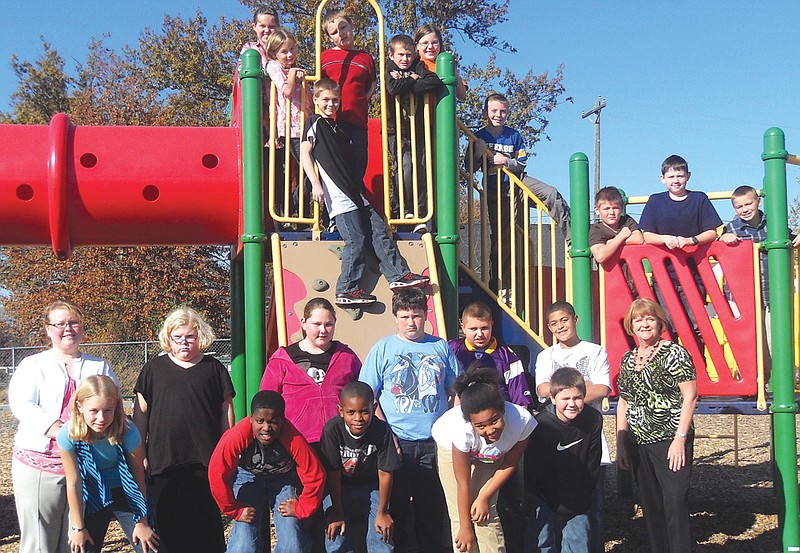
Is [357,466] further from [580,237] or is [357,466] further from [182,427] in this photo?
[580,237]

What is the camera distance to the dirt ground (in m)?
5.96

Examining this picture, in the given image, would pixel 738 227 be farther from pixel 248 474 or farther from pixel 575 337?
pixel 248 474

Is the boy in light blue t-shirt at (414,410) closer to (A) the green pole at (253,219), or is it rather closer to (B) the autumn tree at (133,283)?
(A) the green pole at (253,219)

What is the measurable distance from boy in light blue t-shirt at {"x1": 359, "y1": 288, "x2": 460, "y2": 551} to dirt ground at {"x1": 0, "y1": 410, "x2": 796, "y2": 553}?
2.07 m

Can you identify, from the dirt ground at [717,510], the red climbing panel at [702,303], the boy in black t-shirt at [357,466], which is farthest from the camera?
the dirt ground at [717,510]

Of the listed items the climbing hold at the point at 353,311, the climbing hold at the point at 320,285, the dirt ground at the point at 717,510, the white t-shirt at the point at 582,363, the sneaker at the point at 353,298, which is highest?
the climbing hold at the point at 320,285

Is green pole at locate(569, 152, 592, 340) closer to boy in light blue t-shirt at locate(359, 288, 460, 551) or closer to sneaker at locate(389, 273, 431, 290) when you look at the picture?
sneaker at locate(389, 273, 431, 290)

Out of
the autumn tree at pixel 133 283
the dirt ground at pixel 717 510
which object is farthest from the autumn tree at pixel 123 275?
the dirt ground at pixel 717 510

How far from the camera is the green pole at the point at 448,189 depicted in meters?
5.40

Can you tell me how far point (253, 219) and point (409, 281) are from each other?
1029 mm

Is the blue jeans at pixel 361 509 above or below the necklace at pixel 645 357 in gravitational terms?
below

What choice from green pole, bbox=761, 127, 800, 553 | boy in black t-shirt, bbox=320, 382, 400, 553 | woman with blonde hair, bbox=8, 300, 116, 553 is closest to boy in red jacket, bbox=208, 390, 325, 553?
boy in black t-shirt, bbox=320, 382, 400, 553

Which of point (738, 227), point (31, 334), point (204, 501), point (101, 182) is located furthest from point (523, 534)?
point (31, 334)

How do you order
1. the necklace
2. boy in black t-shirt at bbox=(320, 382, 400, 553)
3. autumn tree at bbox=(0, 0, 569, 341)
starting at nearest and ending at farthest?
1. boy in black t-shirt at bbox=(320, 382, 400, 553)
2. the necklace
3. autumn tree at bbox=(0, 0, 569, 341)
